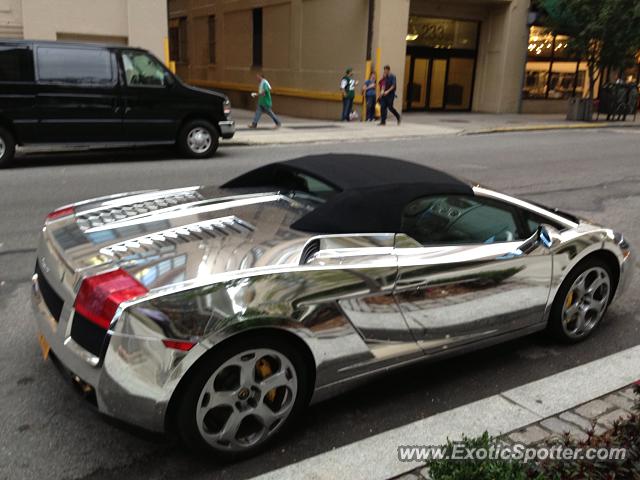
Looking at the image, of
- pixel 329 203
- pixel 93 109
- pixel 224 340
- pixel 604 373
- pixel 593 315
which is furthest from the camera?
pixel 93 109

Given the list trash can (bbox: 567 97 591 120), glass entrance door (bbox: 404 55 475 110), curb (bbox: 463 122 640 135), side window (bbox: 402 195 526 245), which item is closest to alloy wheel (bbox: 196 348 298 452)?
side window (bbox: 402 195 526 245)

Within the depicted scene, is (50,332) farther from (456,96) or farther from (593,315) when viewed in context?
(456,96)

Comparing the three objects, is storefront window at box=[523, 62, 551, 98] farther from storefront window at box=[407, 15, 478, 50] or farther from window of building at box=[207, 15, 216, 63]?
window of building at box=[207, 15, 216, 63]

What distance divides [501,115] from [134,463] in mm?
25382

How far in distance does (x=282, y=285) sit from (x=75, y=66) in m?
9.68

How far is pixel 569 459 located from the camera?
2535mm

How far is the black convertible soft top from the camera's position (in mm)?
3393

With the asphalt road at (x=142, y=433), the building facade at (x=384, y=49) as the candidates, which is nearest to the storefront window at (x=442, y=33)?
the building facade at (x=384, y=49)

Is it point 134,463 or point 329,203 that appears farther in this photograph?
point 329,203

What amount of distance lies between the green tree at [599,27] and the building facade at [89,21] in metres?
14.8

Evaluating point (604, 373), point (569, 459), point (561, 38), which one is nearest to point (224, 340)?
point (569, 459)

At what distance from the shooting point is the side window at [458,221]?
3602mm

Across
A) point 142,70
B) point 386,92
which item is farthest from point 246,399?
point 386,92

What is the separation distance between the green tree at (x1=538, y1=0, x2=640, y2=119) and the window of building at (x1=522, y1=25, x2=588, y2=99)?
232 cm
